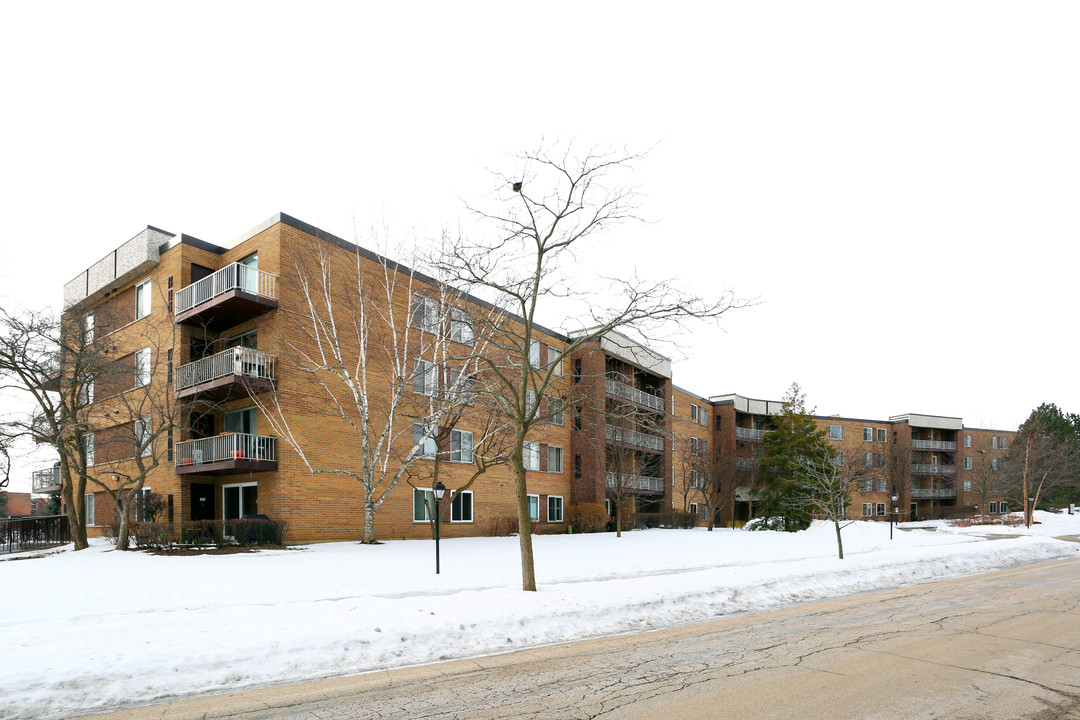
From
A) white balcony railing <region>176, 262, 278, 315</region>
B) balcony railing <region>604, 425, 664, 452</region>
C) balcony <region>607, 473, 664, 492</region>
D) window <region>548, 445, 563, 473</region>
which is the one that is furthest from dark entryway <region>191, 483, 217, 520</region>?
balcony <region>607, 473, 664, 492</region>

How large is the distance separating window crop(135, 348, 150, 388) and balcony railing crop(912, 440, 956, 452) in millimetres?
66775

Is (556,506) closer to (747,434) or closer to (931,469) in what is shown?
(747,434)

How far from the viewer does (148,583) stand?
14.1 m

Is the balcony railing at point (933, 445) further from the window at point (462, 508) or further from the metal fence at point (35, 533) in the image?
the metal fence at point (35, 533)

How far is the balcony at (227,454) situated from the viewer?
75.5 ft

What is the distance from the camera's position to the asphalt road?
21.1ft

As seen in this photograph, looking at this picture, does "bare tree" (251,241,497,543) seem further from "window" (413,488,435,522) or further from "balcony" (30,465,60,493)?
"balcony" (30,465,60,493)

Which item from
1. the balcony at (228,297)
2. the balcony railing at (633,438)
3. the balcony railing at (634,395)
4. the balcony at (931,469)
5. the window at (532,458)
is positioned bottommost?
the balcony at (931,469)

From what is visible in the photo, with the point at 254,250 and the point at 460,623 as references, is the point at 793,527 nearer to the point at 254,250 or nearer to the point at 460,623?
the point at 254,250

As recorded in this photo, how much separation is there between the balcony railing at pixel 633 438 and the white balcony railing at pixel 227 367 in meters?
15.3

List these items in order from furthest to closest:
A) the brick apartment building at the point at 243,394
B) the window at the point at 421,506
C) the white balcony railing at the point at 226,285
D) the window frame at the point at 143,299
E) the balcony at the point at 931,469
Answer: the balcony at the point at 931,469 < the window frame at the point at 143,299 < the window at the point at 421,506 < the white balcony railing at the point at 226,285 < the brick apartment building at the point at 243,394

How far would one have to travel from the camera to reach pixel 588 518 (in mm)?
37500

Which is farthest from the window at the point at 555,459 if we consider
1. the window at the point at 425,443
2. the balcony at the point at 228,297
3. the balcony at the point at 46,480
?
the balcony at the point at 46,480

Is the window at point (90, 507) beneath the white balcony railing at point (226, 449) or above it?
beneath
